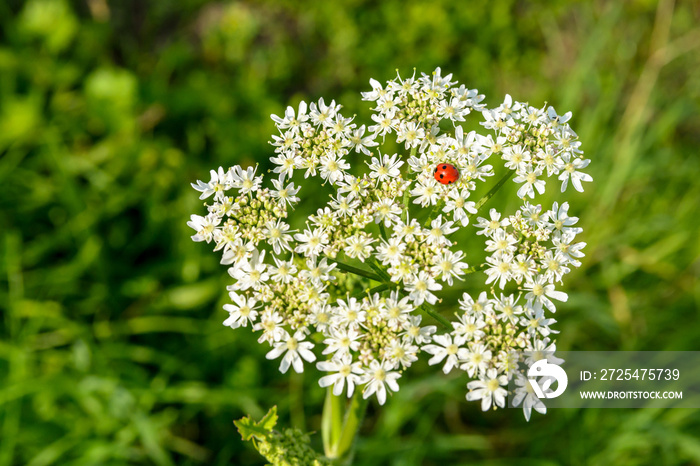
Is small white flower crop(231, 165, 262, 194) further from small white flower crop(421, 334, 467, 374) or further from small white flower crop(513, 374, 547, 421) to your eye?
small white flower crop(513, 374, 547, 421)

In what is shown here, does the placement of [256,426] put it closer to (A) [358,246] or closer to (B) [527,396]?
(A) [358,246]

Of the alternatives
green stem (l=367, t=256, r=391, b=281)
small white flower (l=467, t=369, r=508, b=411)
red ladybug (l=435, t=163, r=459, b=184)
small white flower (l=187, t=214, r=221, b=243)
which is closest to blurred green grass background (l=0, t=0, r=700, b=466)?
small white flower (l=467, t=369, r=508, b=411)

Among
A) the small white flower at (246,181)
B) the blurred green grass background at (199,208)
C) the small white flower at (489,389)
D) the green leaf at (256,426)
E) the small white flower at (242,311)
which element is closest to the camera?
the green leaf at (256,426)

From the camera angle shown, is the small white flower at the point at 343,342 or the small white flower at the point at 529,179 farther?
the small white flower at the point at 529,179

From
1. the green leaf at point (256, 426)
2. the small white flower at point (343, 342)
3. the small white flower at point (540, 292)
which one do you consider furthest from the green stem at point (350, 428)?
the small white flower at point (540, 292)

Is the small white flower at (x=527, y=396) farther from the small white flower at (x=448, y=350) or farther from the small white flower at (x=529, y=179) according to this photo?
the small white flower at (x=529, y=179)

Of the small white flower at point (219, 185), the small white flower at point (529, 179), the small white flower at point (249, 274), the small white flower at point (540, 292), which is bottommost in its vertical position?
the small white flower at point (249, 274)
